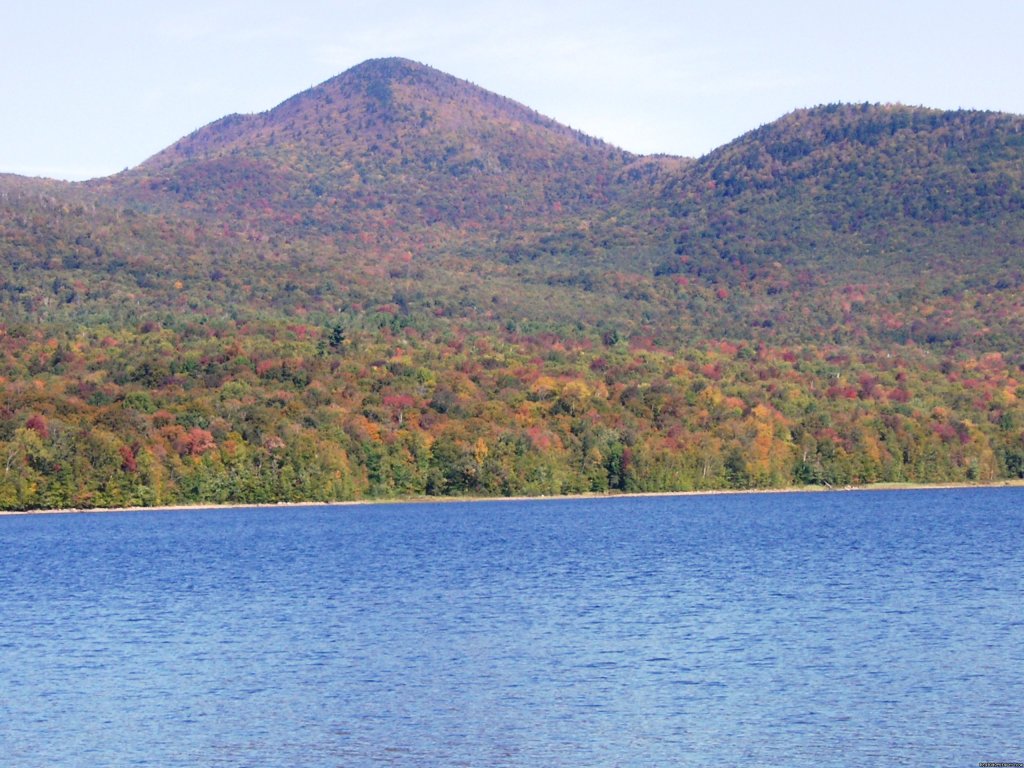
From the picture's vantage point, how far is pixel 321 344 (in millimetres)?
151500

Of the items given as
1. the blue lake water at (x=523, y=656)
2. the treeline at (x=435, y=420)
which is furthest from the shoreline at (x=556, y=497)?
the blue lake water at (x=523, y=656)

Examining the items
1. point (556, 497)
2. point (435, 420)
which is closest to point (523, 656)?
point (556, 497)

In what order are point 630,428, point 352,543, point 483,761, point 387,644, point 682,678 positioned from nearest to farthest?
point 483,761
point 682,678
point 387,644
point 352,543
point 630,428

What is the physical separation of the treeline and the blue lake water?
30.7 m

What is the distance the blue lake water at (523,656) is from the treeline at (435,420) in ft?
101

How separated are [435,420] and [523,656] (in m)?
86.6

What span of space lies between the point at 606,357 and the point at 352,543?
80.5m

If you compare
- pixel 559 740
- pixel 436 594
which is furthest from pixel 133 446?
pixel 559 740

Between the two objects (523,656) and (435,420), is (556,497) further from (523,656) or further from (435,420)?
(523,656)

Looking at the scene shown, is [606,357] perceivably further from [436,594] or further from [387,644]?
[387,644]

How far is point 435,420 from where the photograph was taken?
12431cm

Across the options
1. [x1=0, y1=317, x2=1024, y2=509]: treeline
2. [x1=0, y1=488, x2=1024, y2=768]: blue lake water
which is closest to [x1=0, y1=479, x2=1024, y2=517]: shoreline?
[x1=0, y1=317, x2=1024, y2=509]: treeline

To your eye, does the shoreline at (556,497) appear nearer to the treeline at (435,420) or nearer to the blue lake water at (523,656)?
the treeline at (435,420)

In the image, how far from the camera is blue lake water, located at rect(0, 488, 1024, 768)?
2830 cm
